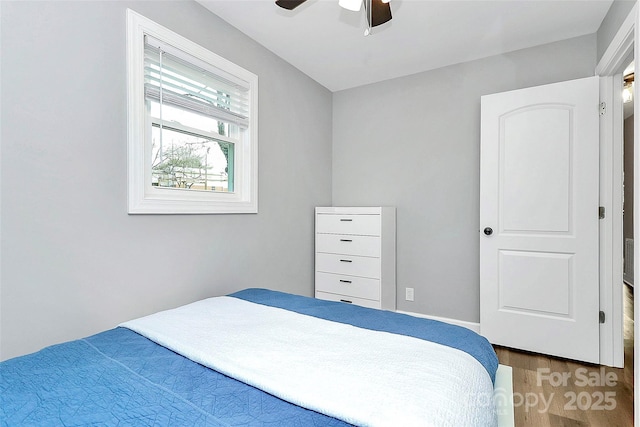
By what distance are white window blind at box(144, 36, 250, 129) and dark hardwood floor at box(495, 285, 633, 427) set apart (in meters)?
2.58

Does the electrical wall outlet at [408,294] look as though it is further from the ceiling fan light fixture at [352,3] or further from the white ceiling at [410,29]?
the ceiling fan light fixture at [352,3]

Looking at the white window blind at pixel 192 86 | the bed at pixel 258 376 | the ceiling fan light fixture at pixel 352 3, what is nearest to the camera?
the bed at pixel 258 376

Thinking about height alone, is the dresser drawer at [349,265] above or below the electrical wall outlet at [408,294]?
above

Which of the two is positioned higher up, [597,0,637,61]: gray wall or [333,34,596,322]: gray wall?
[597,0,637,61]: gray wall

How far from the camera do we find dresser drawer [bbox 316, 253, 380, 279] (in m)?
2.89

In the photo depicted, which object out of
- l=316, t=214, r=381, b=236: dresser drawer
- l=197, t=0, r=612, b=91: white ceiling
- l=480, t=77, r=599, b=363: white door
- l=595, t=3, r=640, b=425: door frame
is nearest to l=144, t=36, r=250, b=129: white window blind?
l=197, t=0, r=612, b=91: white ceiling

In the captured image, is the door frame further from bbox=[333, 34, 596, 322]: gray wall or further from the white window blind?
the white window blind

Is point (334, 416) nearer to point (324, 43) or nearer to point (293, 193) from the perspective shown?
point (293, 193)

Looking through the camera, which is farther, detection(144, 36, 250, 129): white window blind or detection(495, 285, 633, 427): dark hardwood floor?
detection(144, 36, 250, 129): white window blind

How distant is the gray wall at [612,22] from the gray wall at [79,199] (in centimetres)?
239

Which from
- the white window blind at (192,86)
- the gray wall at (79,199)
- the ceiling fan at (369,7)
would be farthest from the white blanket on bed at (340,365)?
the ceiling fan at (369,7)

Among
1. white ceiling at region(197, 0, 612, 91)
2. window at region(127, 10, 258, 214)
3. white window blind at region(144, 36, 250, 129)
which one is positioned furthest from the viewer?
white ceiling at region(197, 0, 612, 91)

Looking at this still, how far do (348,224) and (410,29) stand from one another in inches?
63.8

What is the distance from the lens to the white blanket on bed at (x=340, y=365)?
0.81 meters
